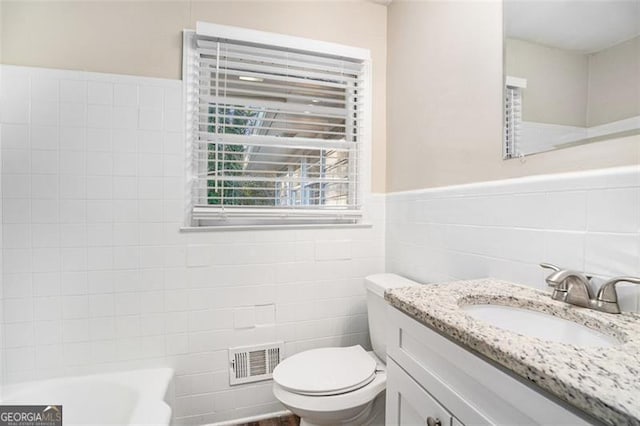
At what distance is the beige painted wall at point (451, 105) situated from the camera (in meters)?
0.98

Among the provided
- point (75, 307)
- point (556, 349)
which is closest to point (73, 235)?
point (75, 307)

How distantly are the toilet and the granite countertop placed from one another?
577 millimetres

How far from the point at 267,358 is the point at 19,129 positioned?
5.23 feet

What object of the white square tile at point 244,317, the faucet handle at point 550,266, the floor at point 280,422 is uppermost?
the faucet handle at point 550,266

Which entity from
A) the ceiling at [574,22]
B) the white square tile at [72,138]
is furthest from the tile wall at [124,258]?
the ceiling at [574,22]

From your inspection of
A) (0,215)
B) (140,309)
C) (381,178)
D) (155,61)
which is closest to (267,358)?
(140,309)

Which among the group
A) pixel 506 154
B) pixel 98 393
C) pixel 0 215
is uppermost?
pixel 506 154

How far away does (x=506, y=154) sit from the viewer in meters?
1.07

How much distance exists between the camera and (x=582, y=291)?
0.78m

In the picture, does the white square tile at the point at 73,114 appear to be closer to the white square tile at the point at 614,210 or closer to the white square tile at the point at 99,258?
the white square tile at the point at 99,258

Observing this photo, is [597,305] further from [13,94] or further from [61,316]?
[13,94]

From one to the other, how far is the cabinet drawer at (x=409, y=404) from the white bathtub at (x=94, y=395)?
3.15ft

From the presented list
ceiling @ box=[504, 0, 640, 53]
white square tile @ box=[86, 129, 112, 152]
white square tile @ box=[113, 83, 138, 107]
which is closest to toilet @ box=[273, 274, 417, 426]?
ceiling @ box=[504, 0, 640, 53]

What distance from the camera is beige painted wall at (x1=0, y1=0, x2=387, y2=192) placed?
1.35 m
